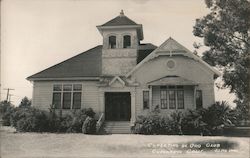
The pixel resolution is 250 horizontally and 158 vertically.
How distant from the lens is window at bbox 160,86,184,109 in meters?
19.5

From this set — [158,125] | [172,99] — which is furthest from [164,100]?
[158,125]

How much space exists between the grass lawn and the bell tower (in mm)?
6141

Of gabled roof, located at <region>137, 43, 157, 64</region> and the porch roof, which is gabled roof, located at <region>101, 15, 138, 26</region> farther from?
the porch roof

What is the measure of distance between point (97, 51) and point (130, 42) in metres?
3.03

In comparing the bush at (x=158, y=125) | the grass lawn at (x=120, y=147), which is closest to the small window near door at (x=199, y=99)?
the bush at (x=158, y=125)

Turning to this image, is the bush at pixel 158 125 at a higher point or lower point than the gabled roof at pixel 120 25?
lower

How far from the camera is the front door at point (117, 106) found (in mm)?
20656

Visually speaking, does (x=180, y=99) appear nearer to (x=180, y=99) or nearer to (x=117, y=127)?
(x=180, y=99)

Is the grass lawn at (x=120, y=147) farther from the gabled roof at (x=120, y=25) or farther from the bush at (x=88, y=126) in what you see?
the gabled roof at (x=120, y=25)

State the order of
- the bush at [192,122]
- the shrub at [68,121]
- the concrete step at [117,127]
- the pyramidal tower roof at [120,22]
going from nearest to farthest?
the bush at [192,122]
the shrub at [68,121]
the concrete step at [117,127]
the pyramidal tower roof at [120,22]

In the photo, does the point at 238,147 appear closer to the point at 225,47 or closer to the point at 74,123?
the point at 74,123

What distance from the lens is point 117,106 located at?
20.9 metres

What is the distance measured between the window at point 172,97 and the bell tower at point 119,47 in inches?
111

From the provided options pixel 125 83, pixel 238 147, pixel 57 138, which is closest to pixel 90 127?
pixel 57 138
